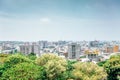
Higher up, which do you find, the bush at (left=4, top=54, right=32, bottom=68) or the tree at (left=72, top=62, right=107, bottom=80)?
the bush at (left=4, top=54, right=32, bottom=68)

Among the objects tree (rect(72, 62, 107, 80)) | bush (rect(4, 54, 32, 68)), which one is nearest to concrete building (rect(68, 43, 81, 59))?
bush (rect(4, 54, 32, 68))

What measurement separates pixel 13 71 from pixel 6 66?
275 centimetres

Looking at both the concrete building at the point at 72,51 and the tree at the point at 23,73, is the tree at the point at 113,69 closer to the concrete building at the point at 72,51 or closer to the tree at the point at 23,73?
the tree at the point at 23,73

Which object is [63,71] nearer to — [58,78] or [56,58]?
[58,78]

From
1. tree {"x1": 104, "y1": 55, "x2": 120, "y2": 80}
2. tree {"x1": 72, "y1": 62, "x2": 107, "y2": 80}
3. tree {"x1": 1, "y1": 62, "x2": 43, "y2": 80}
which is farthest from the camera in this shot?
tree {"x1": 104, "y1": 55, "x2": 120, "y2": 80}

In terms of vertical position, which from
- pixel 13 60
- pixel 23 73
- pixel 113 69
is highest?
pixel 13 60

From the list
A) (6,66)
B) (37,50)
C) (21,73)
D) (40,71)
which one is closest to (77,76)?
(40,71)

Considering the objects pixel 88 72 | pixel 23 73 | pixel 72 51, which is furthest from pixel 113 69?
pixel 72 51

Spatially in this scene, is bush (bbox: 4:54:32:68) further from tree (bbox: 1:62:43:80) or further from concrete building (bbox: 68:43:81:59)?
concrete building (bbox: 68:43:81:59)

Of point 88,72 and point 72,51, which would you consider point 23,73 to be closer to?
point 88,72

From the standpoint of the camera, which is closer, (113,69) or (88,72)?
(88,72)

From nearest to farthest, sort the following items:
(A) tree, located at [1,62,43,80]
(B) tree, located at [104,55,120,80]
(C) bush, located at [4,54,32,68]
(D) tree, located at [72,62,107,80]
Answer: (A) tree, located at [1,62,43,80] < (D) tree, located at [72,62,107,80] < (C) bush, located at [4,54,32,68] < (B) tree, located at [104,55,120,80]

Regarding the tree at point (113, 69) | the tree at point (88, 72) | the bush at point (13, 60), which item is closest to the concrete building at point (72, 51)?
the tree at point (113, 69)

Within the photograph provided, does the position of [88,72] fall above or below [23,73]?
below
